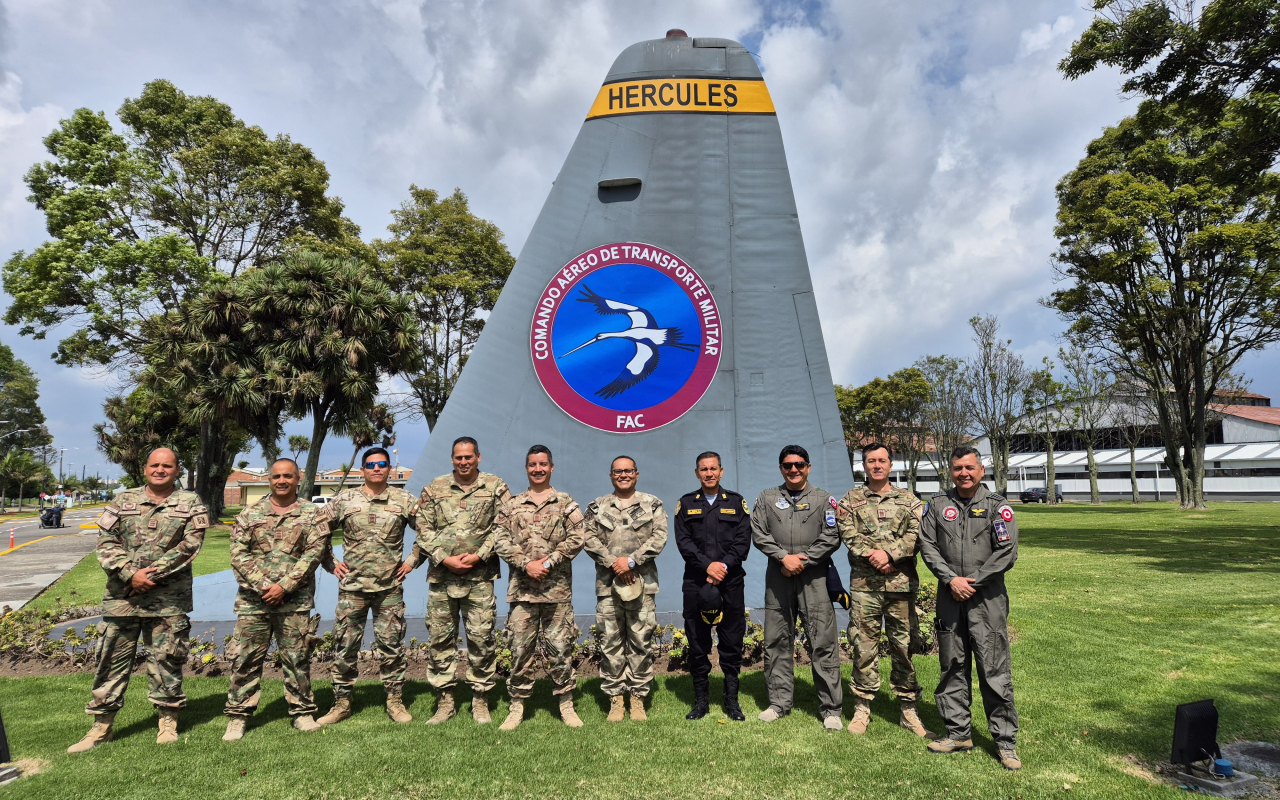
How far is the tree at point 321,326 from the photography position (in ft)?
68.8

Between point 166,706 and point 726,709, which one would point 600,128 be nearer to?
point 726,709

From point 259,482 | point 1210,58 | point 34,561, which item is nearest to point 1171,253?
point 1210,58

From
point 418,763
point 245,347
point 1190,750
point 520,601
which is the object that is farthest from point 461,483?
point 245,347

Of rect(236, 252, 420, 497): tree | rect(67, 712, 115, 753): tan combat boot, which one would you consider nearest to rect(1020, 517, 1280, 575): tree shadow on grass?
rect(67, 712, 115, 753): tan combat boot

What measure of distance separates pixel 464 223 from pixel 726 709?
28.8 m

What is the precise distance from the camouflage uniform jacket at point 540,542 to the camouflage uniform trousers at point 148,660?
2501mm

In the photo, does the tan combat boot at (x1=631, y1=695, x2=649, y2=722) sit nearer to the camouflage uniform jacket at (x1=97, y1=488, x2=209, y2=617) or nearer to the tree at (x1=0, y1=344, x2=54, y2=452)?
the camouflage uniform jacket at (x1=97, y1=488, x2=209, y2=617)

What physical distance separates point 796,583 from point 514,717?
7.99 ft

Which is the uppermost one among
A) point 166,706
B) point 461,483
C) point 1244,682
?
point 461,483

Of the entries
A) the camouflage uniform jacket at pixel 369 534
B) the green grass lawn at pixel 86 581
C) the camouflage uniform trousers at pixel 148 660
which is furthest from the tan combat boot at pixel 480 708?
the green grass lawn at pixel 86 581

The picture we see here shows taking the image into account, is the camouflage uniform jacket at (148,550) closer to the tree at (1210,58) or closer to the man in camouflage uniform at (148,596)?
the man in camouflage uniform at (148,596)

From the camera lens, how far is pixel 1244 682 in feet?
19.3

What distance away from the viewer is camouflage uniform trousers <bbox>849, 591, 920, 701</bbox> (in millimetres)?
4742

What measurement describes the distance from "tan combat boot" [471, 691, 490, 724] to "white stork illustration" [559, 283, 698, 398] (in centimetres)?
339
